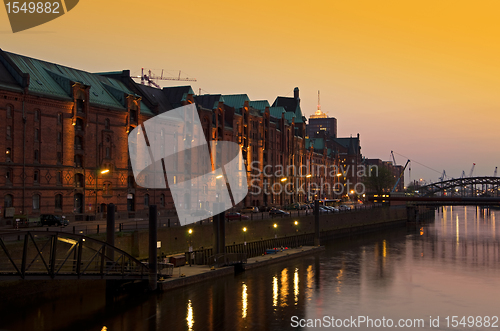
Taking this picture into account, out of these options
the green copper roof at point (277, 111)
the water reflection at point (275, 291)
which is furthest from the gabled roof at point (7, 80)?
the green copper roof at point (277, 111)

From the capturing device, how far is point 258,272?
52281 millimetres

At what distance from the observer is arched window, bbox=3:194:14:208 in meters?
60.8

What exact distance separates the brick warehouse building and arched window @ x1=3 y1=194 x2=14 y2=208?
0.33 ft

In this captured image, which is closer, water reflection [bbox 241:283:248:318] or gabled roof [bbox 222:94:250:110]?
water reflection [bbox 241:283:248:318]

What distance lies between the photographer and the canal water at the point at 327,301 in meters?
35.2

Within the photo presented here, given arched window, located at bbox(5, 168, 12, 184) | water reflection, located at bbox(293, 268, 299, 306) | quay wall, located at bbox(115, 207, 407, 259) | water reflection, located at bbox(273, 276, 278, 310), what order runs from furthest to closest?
arched window, located at bbox(5, 168, 12, 184) < quay wall, located at bbox(115, 207, 407, 259) < water reflection, located at bbox(293, 268, 299, 306) < water reflection, located at bbox(273, 276, 278, 310)

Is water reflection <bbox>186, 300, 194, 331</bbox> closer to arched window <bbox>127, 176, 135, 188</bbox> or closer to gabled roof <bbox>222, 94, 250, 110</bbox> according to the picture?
arched window <bbox>127, 176, 135, 188</bbox>

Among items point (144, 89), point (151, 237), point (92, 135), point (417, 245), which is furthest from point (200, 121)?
point (151, 237)

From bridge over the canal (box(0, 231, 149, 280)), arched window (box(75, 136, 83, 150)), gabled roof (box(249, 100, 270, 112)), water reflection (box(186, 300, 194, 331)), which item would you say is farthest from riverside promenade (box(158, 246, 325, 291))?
gabled roof (box(249, 100, 270, 112))

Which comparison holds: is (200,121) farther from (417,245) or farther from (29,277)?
(29,277)

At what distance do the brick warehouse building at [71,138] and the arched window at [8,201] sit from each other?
0.33 ft

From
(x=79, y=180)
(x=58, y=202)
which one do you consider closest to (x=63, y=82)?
(x=79, y=180)

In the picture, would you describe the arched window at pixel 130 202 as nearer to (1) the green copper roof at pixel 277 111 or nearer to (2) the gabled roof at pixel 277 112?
(2) the gabled roof at pixel 277 112

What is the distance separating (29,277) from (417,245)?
215 feet
